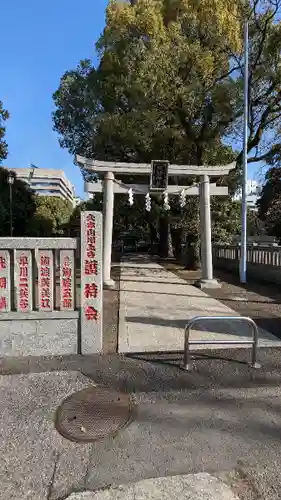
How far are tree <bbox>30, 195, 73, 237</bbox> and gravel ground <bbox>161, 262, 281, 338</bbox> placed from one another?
28760 millimetres

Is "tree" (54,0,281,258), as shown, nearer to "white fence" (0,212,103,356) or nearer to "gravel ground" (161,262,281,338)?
"gravel ground" (161,262,281,338)

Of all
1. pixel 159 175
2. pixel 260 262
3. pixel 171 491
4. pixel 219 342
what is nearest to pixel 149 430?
pixel 171 491

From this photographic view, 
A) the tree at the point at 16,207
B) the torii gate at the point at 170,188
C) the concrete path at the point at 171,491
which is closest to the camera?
the concrete path at the point at 171,491

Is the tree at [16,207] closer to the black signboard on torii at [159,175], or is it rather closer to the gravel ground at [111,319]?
the black signboard on torii at [159,175]

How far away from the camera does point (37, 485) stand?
2486mm

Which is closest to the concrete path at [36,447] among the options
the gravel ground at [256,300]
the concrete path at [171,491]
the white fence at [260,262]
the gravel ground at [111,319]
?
the concrete path at [171,491]

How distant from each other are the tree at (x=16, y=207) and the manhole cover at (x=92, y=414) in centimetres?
2121

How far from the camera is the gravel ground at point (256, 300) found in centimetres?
692

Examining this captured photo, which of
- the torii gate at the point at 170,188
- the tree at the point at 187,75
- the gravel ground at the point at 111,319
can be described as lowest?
the gravel ground at the point at 111,319

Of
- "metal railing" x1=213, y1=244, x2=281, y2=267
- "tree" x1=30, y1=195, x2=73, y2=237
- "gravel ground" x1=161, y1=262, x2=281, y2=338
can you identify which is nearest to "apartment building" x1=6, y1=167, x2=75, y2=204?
"tree" x1=30, y1=195, x2=73, y2=237

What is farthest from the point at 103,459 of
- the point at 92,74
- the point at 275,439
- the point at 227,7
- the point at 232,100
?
the point at 92,74

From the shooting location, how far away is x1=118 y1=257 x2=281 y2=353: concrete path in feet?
18.0

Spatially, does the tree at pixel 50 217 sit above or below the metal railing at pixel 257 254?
above

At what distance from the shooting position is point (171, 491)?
2412 mm
